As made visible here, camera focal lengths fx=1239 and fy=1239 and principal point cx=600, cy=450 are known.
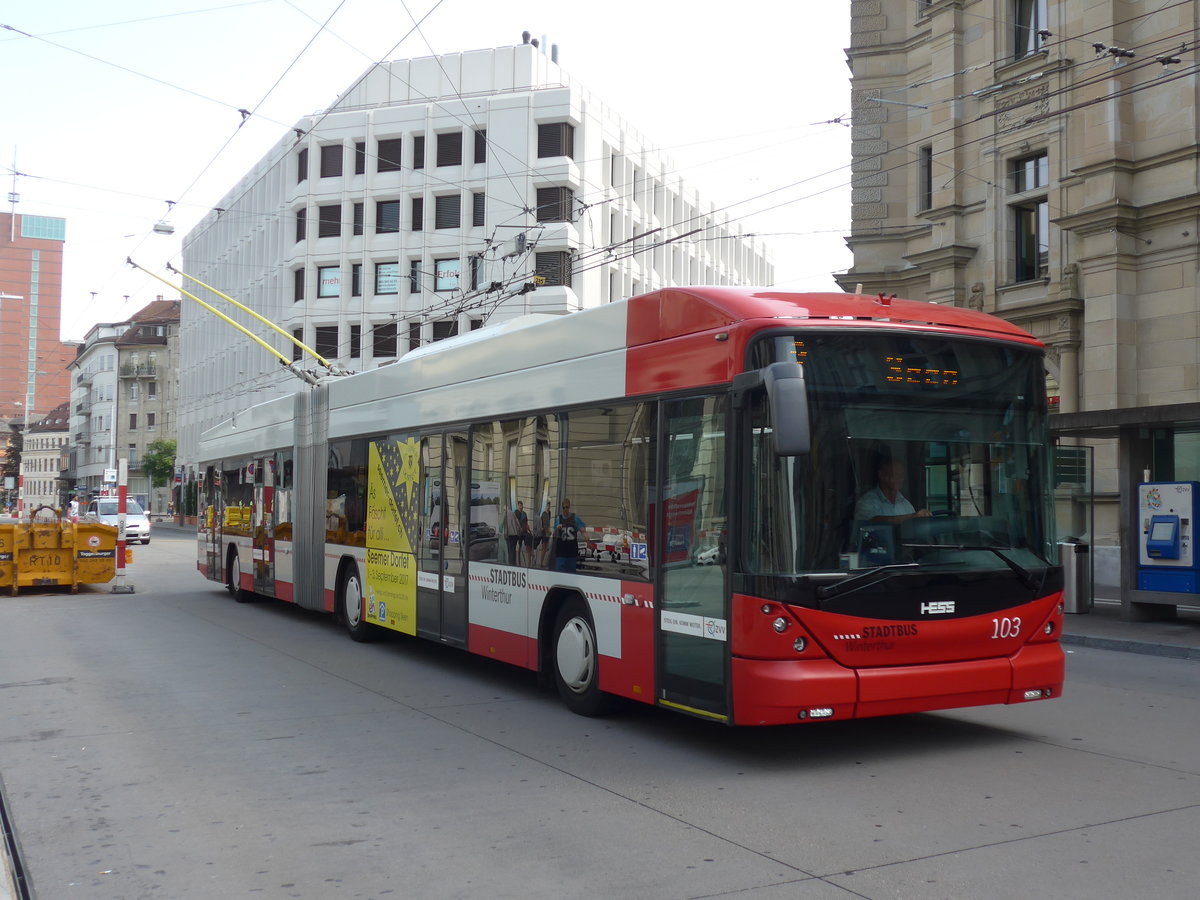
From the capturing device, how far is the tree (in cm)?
8288

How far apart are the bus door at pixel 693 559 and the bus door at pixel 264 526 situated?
35.4 feet

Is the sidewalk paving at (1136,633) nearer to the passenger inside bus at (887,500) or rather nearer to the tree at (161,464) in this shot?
the passenger inside bus at (887,500)

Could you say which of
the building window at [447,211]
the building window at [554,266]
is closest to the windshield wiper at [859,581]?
the building window at [554,266]

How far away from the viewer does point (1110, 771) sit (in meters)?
7.24

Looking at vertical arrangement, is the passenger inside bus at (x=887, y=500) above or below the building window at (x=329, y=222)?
below

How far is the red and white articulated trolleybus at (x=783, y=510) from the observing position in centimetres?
707

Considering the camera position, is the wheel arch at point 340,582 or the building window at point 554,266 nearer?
the wheel arch at point 340,582

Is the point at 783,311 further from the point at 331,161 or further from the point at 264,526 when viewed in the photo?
the point at 331,161

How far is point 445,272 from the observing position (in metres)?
51.0

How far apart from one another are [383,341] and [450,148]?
8.50 metres

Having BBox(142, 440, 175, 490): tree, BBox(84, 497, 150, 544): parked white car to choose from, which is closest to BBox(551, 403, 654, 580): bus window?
BBox(84, 497, 150, 544): parked white car

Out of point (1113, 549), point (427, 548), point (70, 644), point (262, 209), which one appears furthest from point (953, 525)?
point (262, 209)

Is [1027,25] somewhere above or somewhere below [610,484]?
above

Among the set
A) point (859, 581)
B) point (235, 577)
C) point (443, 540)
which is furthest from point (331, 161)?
point (859, 581)
